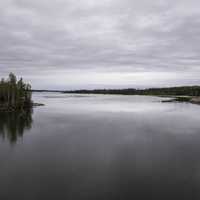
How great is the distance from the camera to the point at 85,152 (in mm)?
10656

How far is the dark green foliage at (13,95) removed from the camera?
36.2 metres

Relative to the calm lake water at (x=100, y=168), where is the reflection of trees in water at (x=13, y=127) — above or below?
below

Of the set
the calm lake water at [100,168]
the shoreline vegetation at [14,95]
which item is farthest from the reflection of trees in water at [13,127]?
the shoreline vegetation at [14,95]

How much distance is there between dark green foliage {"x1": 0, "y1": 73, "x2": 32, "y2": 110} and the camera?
119ft

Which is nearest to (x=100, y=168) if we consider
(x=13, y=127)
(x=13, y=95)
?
(x=13, y=127)

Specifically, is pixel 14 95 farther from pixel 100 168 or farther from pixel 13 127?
pixel 100 168

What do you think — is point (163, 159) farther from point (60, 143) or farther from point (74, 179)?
point (60, 143)

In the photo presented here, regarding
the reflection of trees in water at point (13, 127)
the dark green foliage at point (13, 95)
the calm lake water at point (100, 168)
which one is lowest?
the reflection of trees in water at point (13, 127)

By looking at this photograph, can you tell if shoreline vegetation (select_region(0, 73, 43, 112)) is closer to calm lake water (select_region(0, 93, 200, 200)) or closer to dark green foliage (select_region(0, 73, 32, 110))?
dark green foliage (select_region(0, 73, 32, 110))

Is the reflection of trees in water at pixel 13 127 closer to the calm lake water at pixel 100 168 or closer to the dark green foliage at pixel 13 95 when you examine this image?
the calm lake water at pixel 100 168

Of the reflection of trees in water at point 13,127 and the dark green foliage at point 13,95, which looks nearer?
the reflection of trees in water at point 13,127

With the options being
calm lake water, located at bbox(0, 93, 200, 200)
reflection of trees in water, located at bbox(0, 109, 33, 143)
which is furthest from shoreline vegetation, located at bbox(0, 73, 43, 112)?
calm lake water, located at bbox(0, 93, 200, 200)

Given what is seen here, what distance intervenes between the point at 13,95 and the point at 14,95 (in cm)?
47

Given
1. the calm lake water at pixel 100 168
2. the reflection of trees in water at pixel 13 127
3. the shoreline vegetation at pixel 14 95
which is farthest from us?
the shoreline vegetation at pixel 14 95
